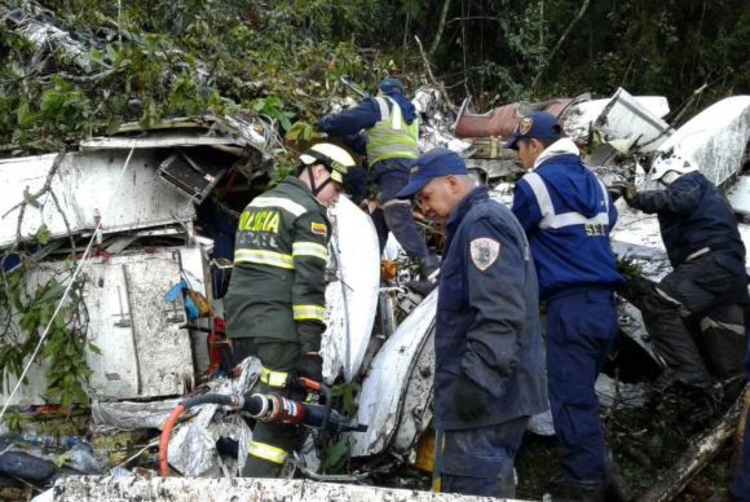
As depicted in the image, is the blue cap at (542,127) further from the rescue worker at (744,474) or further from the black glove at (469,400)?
the black glove at (469,400)

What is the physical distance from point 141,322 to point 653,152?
442cm

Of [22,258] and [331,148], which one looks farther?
[22,258]

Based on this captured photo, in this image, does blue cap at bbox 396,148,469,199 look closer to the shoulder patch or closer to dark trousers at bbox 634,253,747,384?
the shoulder patch

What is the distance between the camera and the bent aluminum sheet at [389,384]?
4.40 meters

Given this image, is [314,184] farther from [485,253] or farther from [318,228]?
[485,253]

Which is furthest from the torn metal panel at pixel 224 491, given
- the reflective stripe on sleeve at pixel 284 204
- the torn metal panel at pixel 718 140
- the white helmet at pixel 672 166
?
the torn metal panel at pixel 718 140

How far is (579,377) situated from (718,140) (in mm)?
3182

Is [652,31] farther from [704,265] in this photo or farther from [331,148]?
[331,148]

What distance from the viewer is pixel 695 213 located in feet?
16.2

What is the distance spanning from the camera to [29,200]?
462cm

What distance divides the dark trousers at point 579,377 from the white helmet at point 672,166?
1.45 meters

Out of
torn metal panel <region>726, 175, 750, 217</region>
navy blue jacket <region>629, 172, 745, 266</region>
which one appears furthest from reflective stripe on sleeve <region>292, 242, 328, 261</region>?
torn metal panel <region>726, 175, 750, 217</region>

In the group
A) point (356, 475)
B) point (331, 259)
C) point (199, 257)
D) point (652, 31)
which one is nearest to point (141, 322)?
point (199, 257)

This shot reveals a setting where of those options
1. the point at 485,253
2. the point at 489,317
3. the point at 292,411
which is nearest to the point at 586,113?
the point at 292,411
